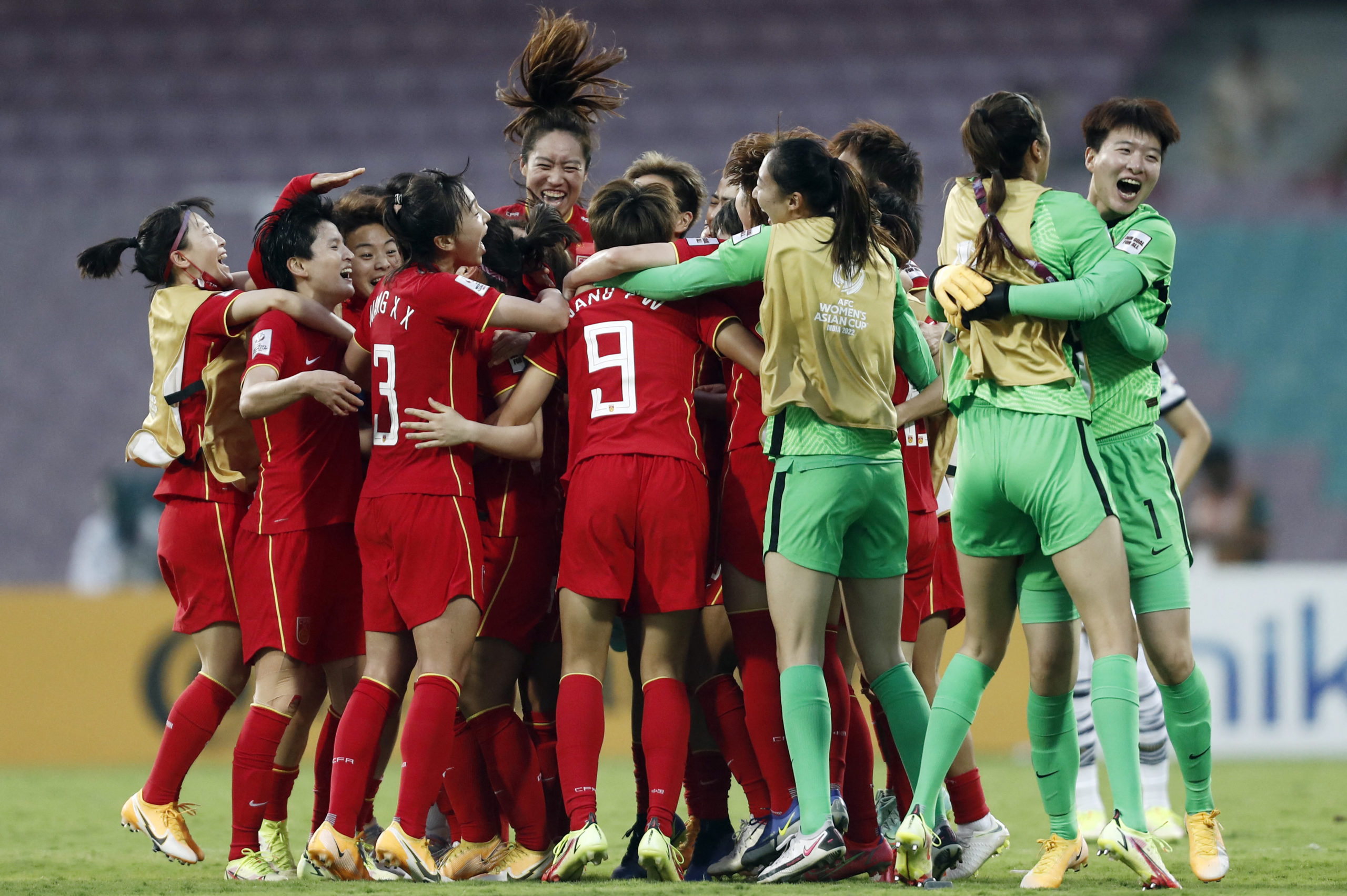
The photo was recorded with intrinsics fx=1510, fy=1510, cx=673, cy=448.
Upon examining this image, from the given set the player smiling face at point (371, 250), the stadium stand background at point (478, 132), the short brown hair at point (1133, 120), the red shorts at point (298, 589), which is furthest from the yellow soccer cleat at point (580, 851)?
the stadium stand background at point (478, 132)

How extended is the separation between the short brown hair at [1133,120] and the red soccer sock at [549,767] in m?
2.48

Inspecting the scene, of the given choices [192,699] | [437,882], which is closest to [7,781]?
[192,699]

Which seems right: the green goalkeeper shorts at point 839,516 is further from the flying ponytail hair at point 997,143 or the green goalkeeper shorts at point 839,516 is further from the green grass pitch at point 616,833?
the green grass pitch at point 616,833

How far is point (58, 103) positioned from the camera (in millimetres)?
14789

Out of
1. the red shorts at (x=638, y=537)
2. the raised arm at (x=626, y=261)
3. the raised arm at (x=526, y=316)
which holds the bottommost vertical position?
the red shorts at (x=638, y=537)

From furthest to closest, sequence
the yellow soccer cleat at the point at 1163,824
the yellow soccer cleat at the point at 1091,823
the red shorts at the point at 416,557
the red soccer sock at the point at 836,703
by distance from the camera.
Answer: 1. the yellow soccer cleat at the point at 1091,823
2. the yellow soccer cleat at the point at 1163,824
3. the red soccer sock at the point at 836,703
4. the red shorts at the point at 416,557

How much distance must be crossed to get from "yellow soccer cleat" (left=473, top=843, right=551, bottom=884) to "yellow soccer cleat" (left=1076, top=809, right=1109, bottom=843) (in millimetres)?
2201

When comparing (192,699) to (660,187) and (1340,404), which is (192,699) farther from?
(1340,404)

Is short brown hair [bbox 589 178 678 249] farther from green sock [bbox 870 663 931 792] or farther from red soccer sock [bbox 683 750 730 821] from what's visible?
red soccer sock [bbox 683 750 730 821]

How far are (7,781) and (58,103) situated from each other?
8571 mm

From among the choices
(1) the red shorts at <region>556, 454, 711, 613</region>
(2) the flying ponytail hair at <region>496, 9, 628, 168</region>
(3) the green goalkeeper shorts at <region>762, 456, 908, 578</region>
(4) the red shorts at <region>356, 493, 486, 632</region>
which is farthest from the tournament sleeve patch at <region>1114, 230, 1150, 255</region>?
(2) the flying ponytail hair at <region>496, 9, 628, 168</region>

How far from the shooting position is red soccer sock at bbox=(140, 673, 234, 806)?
4.79 metres

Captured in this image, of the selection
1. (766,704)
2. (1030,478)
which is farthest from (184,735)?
(1030,478)

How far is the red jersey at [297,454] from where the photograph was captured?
15.5 feet
